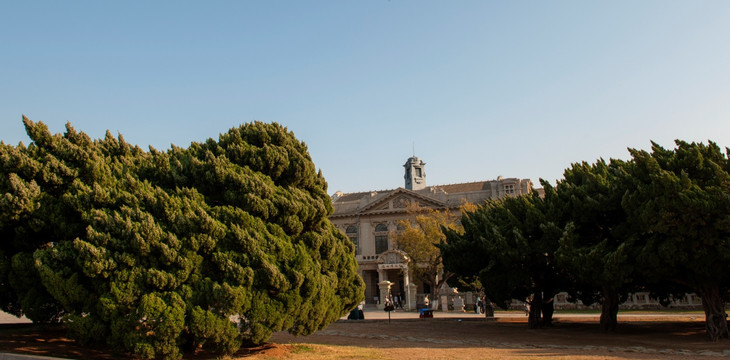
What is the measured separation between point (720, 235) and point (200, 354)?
51.4 feet

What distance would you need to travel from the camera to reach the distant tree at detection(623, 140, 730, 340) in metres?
16.2

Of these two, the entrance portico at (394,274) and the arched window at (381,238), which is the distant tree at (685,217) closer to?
the entrance portico at (394,274)

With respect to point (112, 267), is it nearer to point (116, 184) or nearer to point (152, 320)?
point (152, 320)

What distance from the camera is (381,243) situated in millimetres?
60438

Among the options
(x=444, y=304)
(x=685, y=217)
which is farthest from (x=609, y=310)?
(x=444, y=304)

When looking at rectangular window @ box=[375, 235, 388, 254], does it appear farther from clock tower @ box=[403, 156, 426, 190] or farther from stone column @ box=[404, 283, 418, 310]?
stone column @ box=[404, 283, 418, 310]

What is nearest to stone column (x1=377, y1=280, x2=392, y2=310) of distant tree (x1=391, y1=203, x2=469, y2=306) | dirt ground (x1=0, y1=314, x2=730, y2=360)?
distant tree (x1=391, y1=203, x2=469, y2=306)

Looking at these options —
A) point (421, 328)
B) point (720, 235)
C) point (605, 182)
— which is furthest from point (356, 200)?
point (720, 235)

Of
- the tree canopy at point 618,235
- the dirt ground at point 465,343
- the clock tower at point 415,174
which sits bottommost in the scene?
the dirt ground at point 465,343

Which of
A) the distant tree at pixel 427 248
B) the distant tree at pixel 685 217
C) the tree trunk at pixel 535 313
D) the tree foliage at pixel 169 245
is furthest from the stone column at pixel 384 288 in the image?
the tree foliage at pixel 169 245

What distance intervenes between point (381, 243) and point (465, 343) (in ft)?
137

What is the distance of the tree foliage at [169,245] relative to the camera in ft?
41.0

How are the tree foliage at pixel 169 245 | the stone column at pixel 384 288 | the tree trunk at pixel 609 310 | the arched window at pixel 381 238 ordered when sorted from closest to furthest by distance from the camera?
the tree foliage at pixel 169 245
the tree trunk at pixel 609 310
the stone column at pixel 384 288
the arched window at pixel 381 238

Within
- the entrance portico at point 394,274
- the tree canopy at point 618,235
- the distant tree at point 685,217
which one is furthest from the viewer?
the entrance portico at point 394,274
